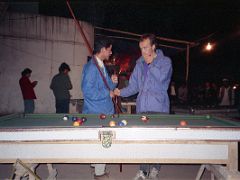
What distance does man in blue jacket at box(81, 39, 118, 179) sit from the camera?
3766 millimetres

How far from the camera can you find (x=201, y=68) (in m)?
18.6

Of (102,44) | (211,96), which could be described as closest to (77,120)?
(102,44)

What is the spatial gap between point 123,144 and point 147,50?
1563mm

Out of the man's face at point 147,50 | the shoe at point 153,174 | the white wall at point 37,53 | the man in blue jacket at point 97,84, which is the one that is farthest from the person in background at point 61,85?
the shoe at point 153,174

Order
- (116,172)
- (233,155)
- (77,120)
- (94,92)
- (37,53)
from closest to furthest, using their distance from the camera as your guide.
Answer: (233,155), (77,120), (94,92), (116,172), (37,53)

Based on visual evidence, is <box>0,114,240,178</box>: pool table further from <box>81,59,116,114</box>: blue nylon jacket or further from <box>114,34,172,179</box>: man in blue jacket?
<box>81,59,116,114</box>: blue nylon jacket

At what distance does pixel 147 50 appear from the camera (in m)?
3.67

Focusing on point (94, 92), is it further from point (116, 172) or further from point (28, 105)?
point (28, 105)

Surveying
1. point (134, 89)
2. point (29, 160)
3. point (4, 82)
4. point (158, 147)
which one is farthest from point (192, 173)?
point (4, 82)

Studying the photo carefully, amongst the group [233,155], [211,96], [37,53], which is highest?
[37,53]

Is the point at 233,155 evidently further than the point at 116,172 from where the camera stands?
No

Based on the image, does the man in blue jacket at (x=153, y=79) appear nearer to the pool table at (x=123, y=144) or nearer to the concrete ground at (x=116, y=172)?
the concrete ground at (x=116, y=172)

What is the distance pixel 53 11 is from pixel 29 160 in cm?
1510

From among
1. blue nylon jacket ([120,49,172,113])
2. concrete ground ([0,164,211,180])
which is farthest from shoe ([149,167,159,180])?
concrete ground ([0,164,211,180])
